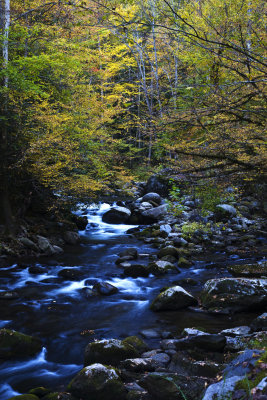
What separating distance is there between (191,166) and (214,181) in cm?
66

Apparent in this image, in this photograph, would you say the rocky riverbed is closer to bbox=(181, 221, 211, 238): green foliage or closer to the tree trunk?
bbox=(181, 221, 211, 238): green foliage

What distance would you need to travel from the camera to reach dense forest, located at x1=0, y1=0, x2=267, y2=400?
3418mm

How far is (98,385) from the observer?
3174 mm

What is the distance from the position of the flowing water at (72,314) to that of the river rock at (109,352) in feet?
1.28

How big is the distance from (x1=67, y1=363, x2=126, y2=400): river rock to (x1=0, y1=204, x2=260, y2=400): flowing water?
1.85 feet

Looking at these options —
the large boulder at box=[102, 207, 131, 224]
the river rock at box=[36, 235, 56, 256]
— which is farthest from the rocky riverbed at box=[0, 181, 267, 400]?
the large boulder at box=[102, 207, 131, 224]

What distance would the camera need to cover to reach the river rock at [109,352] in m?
3.87

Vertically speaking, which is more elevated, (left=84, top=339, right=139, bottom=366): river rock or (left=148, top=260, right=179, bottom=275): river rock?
(left=84, top=339, right=139, bottom=366): river rock

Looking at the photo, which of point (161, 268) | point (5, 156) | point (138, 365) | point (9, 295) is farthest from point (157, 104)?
point (138, 365)

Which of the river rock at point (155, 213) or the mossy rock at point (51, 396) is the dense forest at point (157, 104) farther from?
the mossy rock at point (51, 396)

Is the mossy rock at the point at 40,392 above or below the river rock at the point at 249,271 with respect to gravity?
above

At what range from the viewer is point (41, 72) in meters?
12.1

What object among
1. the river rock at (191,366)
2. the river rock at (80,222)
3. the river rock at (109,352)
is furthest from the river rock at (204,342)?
the river rock at (80,222)

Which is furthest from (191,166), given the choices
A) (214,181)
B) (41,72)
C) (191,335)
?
(41,72)
